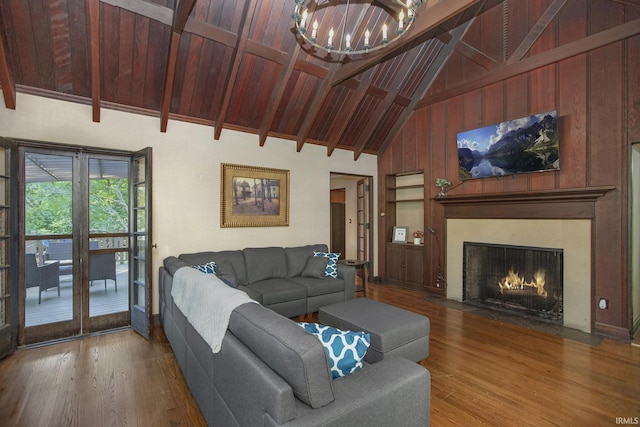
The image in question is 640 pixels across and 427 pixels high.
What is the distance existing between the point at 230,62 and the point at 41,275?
3224 mm

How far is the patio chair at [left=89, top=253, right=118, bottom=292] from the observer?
343cm

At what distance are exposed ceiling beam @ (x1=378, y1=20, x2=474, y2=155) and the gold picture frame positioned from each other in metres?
2.30

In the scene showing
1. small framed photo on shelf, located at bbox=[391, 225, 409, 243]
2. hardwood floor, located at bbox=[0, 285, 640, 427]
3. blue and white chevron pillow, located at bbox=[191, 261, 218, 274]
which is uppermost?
small framed photo on shelf, located at bbox=[391, 225, 409, 243]

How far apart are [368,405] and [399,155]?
510 centimetres

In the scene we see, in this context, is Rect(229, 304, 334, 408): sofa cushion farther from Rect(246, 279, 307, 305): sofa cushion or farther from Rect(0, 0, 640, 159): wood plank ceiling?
Rect(0, 0, 640, 159): wood plank ceiling

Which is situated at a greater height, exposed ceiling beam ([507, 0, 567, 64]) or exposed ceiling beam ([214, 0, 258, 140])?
exposed ceiling beam ([507, 0, 567, 64])

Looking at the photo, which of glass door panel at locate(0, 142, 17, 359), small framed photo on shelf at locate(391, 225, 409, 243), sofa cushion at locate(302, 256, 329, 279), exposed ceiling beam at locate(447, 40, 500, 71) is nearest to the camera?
glass door panel at locate(0, 142, 17, 359)

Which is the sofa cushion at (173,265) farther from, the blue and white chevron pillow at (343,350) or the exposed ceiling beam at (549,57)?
the exposed ceiling beam at (549,57)

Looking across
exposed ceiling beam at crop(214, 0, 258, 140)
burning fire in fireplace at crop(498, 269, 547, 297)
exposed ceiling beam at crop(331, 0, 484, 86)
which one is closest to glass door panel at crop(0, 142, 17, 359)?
exposed ceiling beam at crop(214, 0, 258, 140)

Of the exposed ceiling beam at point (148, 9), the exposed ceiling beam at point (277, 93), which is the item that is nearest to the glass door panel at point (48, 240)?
the exposed ceiling beam at point (148, 9)

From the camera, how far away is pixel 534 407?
2.10 meters

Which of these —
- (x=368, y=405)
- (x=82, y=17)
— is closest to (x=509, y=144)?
(x=368, y=405)

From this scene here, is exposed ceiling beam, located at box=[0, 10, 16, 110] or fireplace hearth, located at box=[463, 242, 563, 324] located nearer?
exposed ceiling beam, located at box=[0, 10, 16, 110]

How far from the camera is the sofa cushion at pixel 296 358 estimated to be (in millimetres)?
1157
